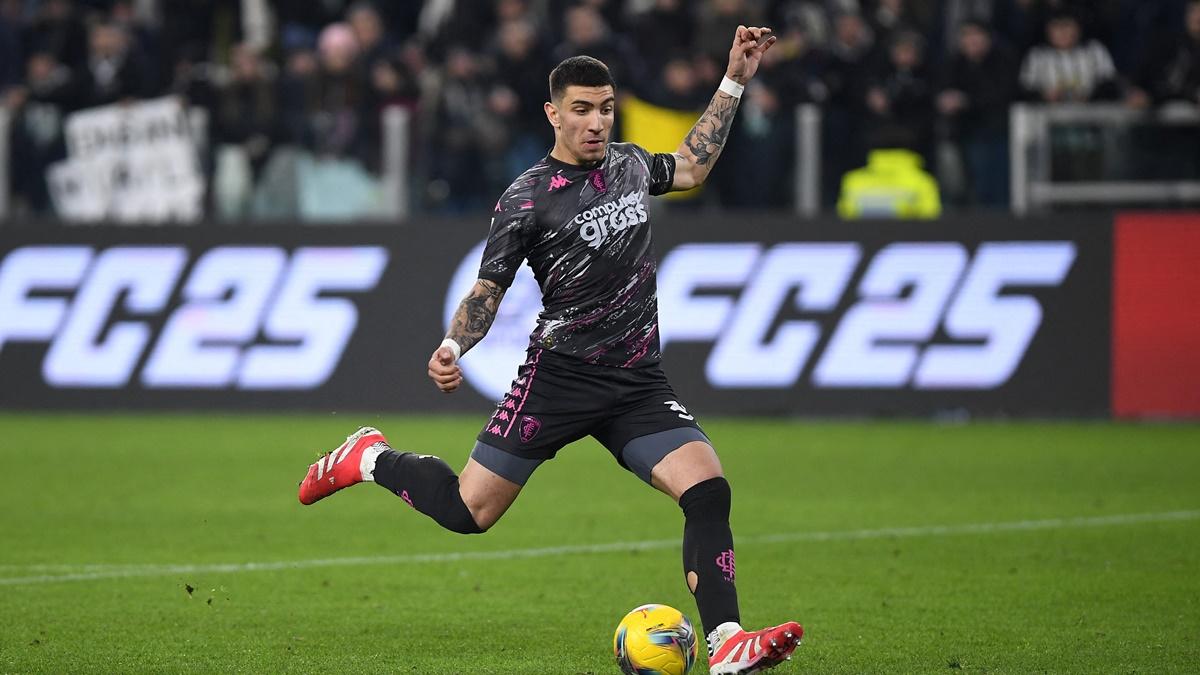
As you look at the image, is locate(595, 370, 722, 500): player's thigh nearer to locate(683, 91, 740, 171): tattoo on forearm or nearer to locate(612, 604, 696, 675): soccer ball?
locate(612, 604, 696, 675): soccer ball

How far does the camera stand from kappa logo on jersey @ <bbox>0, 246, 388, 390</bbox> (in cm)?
1705

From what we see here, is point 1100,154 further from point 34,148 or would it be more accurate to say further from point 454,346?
point 454,346

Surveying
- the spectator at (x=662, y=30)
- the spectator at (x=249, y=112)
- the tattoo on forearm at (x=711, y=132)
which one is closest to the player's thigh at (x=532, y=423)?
the tattoo on forearm at (x=711, y=132)

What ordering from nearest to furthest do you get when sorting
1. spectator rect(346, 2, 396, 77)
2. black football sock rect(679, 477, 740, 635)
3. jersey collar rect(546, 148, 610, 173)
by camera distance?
1. black football sock rect(679, 477, 740, 635)
2. jersey collar rect(546, 148, 610, 173)
3. spectator rect(346, 2, 396, 77)

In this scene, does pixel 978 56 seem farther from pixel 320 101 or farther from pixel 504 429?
pixel 504 429

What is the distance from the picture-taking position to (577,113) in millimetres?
6738

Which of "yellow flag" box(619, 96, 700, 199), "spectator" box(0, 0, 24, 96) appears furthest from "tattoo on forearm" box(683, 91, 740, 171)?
"spectator" box(0, 0, 24, 96)

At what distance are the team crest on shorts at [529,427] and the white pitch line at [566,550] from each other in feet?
9.38

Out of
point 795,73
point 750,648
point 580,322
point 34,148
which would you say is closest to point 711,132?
point 580,322

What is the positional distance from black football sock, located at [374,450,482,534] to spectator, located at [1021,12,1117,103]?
1087cm

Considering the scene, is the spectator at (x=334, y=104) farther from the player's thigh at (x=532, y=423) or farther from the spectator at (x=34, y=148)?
the player's thigh at (x=532, y=423)

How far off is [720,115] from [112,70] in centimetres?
1227

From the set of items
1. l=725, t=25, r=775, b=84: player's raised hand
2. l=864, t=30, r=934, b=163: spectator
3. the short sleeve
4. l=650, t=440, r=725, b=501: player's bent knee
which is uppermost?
l=725, t=25, r=775, b=84: player's raised hand

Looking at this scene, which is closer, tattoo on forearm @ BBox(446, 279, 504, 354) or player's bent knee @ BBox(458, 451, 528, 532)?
tattoo on forearm @ BBox(446, 279, 504, 354)
